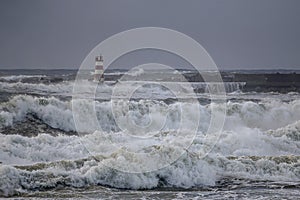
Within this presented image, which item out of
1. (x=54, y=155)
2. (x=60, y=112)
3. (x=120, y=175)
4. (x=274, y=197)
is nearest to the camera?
(x=274, y=197)

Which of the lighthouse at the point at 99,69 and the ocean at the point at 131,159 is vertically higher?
the lighthouse at the point at 99,69

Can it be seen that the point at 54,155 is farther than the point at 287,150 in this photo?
No

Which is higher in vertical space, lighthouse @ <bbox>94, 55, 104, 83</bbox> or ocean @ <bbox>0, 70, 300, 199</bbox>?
lighthouse @ <bbox>94, 55, 104, 83</bbox>

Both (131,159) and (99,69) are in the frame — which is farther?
(99,69)

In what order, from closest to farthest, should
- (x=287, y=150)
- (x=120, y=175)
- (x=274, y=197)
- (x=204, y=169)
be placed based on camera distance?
(x=274, y=197), (x=120, y=175), (x=204, y=169), (x=287, y=150)

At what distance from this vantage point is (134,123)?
2248cm

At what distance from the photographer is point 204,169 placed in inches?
507

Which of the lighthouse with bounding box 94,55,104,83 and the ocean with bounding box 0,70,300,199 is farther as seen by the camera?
the lighthouse with bounding box 94,55,104,83

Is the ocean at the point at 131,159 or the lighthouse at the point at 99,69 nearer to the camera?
the ocean at the point at 131,159

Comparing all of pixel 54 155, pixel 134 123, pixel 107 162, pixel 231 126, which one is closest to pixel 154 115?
pixel 134 123

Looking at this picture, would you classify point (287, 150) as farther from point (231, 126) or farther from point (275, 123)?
point (275, 123)

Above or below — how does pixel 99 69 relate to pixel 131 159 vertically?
above

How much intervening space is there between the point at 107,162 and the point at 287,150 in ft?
23.7

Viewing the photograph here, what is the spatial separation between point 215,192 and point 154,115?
12.2 meters
